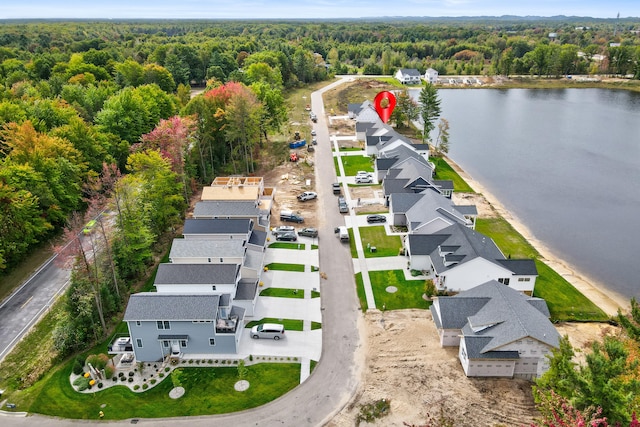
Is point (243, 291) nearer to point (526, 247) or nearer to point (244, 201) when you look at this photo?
point (244, 201)

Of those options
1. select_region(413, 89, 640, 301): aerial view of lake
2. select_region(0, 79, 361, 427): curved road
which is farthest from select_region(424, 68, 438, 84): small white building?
select_region(0, 79, 361, 427): curved road

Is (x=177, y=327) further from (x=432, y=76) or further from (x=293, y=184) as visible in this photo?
(x=432, y=76)

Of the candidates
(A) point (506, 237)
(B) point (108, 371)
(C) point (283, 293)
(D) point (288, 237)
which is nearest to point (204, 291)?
(C) point (283, 293)

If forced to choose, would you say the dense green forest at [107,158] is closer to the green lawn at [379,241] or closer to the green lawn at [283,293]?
the green lawn at [283,293]

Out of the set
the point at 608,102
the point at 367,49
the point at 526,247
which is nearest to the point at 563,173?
the point at 526,247

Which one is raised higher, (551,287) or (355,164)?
(355,164)

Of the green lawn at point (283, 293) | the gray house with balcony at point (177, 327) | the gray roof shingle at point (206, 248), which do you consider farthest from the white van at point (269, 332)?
the gray roof shingle at point (206, 248)
